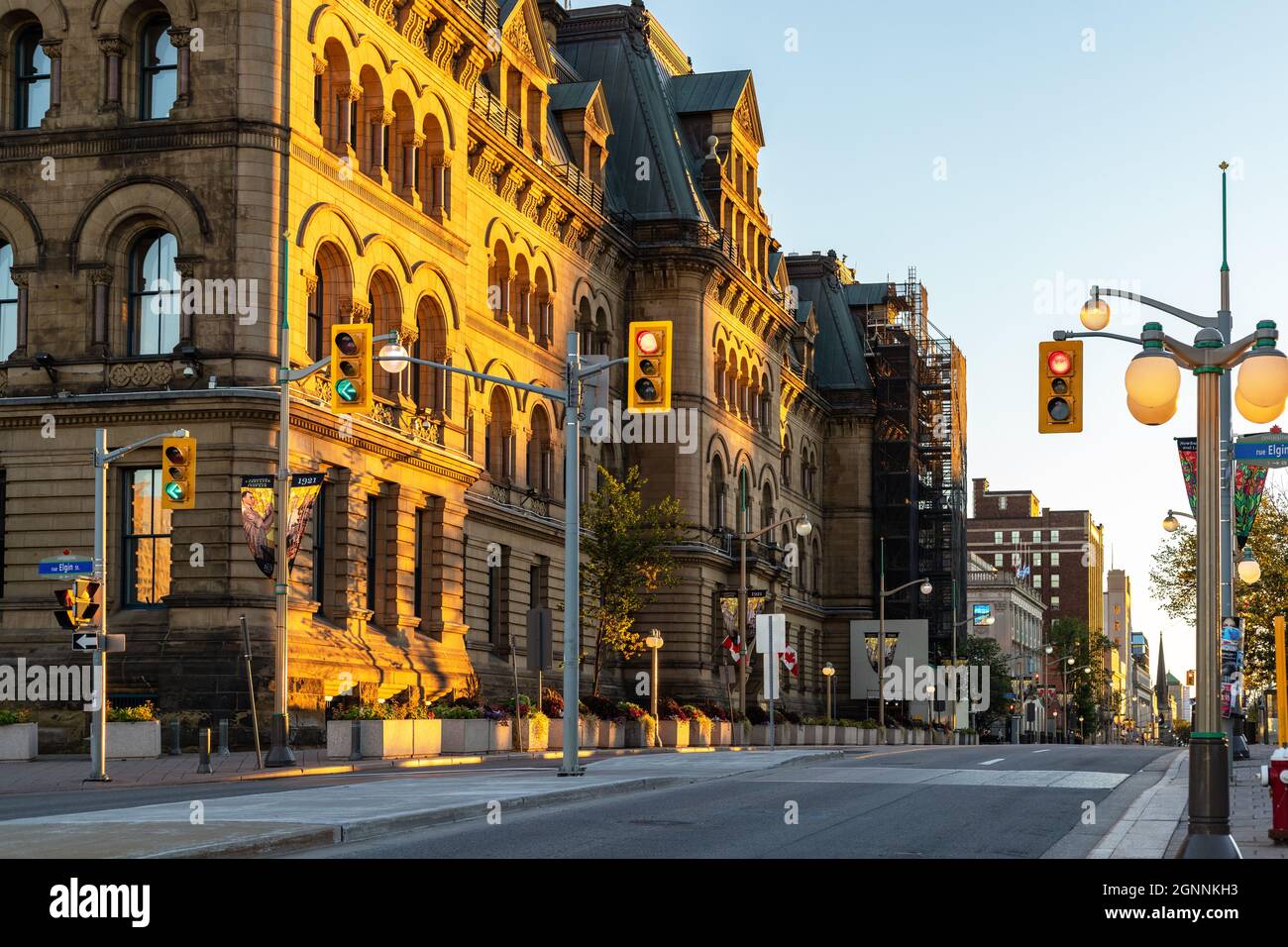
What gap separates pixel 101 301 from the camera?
4228 centimetres

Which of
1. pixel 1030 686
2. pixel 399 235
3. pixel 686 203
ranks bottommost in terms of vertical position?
pixel 1030 686

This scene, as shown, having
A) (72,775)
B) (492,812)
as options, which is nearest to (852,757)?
(72,775)

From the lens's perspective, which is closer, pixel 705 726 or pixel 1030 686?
pixel 705 726

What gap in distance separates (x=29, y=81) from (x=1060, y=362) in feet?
105


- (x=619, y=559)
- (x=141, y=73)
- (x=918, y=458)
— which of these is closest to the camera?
(x=141, y=73)

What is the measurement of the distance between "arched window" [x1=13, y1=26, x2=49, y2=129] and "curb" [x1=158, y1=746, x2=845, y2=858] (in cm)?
2673

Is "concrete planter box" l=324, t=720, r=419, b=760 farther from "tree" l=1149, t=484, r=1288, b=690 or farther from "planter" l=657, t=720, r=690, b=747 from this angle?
"tree" l=1149, t=484, r=1288, b=690

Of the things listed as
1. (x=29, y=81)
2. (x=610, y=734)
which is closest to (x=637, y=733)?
(x=610, y=734)

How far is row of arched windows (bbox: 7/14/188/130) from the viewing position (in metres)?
42.6

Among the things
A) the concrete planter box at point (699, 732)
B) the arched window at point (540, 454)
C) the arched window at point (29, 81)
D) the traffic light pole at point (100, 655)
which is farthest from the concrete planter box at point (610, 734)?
the arched window at point (29, 81)

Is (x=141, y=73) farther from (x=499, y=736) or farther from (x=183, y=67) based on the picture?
(x=499, y=736)
